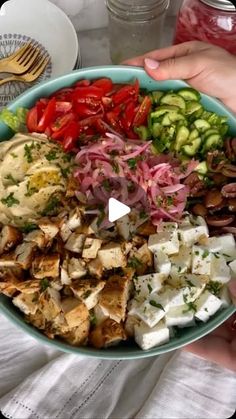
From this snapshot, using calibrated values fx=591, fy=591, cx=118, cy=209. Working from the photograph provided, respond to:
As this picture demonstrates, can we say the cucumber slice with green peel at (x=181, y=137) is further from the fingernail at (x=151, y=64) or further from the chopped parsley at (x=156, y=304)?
the chopped parsley at (x=156, y=304)

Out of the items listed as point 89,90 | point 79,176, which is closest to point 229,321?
point 79,176

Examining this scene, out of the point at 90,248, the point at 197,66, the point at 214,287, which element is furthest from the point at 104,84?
the point at 214,287

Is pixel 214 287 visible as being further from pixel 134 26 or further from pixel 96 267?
pixel 134 26

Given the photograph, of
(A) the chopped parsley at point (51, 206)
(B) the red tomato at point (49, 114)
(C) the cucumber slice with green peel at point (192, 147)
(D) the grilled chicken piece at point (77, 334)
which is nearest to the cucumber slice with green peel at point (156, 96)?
(C) the cucumber slice with green peel at point (192, 147)

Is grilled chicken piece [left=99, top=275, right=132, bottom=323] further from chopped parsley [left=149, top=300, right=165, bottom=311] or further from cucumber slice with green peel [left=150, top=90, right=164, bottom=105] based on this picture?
cucumber slice with green peel [left=150, top=90, right=164, bottom=105]

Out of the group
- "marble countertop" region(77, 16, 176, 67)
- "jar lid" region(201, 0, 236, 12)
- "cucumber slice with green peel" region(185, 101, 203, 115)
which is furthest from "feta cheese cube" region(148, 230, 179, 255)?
"marble countertop" region(77, 16, 176, 67)
